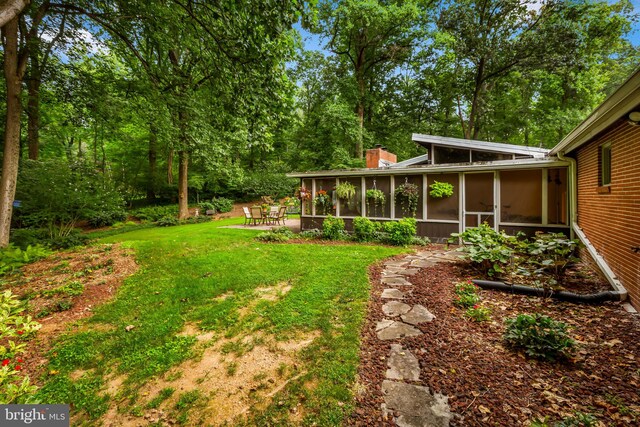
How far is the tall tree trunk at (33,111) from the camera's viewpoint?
775cm

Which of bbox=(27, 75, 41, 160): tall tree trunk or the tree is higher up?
the tree

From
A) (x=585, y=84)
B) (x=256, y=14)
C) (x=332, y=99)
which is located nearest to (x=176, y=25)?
(x=256, y=14)

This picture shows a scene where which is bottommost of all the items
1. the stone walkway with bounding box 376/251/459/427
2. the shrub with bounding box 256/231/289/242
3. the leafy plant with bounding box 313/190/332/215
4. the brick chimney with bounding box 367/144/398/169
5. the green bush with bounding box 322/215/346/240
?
the stone walkway with bounding box 376/251/459/427

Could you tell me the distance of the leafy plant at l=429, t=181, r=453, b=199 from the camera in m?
7.65

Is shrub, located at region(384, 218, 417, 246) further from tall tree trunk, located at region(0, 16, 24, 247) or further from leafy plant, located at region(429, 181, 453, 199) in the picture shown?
tall tree trunk, located at region(0, 16, 24, 247)

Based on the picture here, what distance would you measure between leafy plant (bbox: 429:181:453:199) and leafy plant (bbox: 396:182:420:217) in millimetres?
511

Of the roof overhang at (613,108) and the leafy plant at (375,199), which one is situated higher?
the roof overhang at (613,108)

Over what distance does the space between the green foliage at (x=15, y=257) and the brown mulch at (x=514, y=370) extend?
24.3 ft

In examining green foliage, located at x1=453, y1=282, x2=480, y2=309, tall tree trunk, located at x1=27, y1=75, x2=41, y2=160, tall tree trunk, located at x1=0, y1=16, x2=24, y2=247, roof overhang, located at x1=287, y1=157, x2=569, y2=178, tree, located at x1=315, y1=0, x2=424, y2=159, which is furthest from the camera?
tree, located at x1=315, y1=0, x2=424, y2=159

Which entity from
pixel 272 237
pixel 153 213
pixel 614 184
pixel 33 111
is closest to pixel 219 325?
pixel 272 237

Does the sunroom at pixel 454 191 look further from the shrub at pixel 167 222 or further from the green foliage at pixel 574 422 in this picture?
the shrub at pixel 167 222

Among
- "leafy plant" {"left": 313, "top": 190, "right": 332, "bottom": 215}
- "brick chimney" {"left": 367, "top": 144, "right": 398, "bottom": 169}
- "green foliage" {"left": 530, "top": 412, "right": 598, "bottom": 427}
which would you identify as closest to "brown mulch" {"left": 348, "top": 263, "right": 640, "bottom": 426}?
"green foliage" {"left": 530, "top": 412, "right": 598, "bottom": 427}

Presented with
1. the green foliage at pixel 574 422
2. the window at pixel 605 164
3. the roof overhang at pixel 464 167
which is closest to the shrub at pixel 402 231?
the roof overhang at pixel 464 167

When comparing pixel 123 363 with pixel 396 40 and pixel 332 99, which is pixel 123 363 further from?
pixel 396 40
